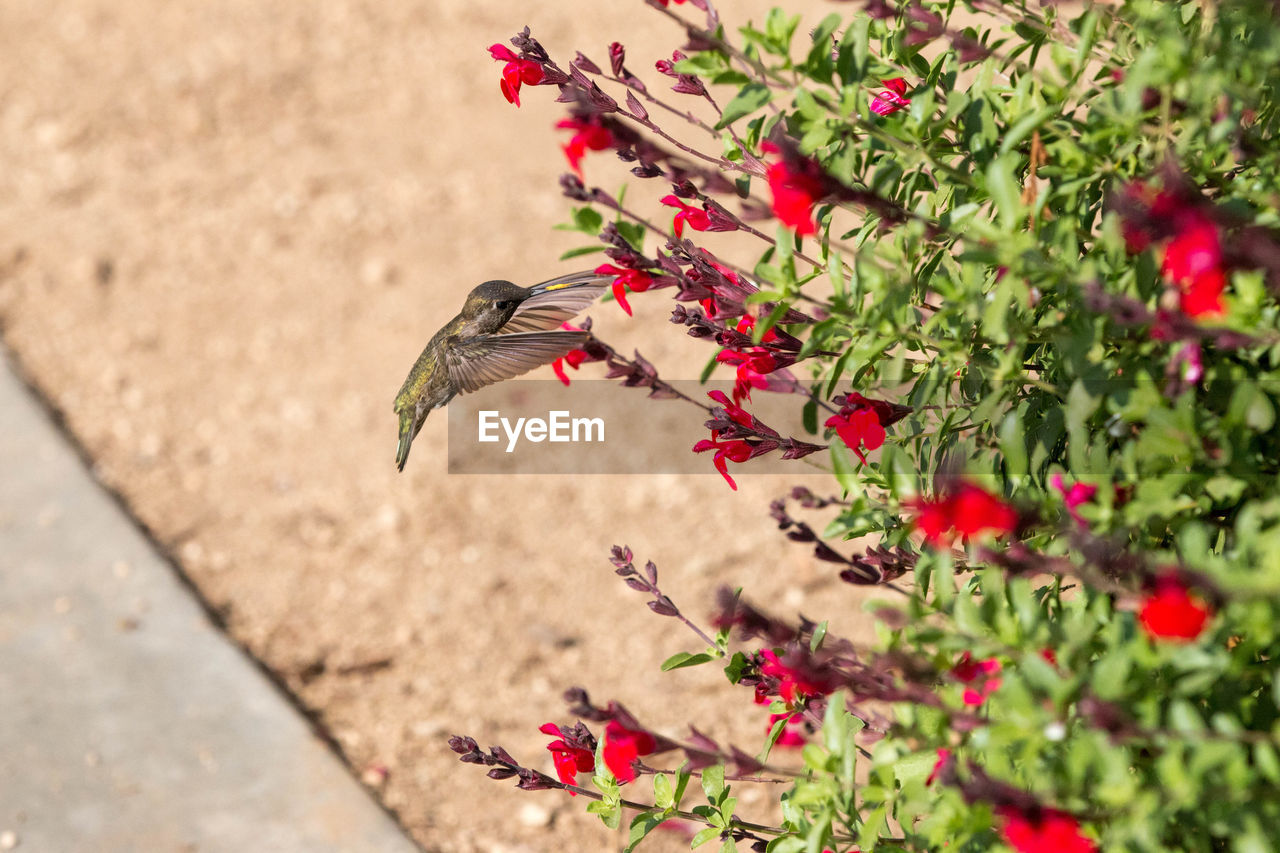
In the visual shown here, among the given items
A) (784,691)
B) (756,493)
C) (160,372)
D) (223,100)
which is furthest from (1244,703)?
(223,100)

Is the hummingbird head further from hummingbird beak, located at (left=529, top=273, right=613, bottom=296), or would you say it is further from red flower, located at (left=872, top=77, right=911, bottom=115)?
red flower, located at (left=872, top=77, right=911, bottom=115)

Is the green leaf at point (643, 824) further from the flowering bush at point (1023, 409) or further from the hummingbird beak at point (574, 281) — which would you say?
the hummingbird beak at point (574, 281)

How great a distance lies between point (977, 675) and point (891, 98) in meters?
0.77

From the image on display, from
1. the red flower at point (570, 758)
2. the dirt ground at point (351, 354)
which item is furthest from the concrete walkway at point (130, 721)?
the red flower at point (570, 758)

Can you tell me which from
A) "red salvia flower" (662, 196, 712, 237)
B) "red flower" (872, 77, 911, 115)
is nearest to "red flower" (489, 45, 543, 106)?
"red salvia flower" (662, 196, 712, 237)

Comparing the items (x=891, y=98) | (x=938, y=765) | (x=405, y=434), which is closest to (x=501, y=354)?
(x=405, y=434)

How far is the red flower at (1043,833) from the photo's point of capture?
1075 millimetres

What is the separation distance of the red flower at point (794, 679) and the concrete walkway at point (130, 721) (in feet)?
4.23

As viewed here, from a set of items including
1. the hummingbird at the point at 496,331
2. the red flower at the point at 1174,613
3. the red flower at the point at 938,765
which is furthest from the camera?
the hummingbird at the point at 496,331

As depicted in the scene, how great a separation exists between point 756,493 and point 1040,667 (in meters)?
2.85

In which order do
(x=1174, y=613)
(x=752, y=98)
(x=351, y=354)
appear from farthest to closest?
(x=351, y=354), (x=752, y=98), (x=1174, y=613)

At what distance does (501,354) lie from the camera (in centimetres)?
213

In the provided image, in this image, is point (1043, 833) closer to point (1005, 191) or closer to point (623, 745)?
point (623, 745)

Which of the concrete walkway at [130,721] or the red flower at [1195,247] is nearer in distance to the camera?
the red flower at [1195,247]
